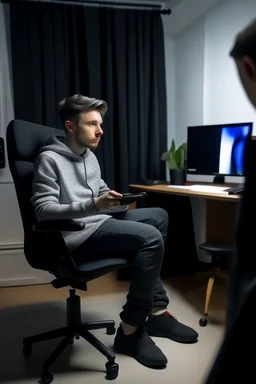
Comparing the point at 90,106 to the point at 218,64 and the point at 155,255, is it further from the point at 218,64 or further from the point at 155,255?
the point at 218,64

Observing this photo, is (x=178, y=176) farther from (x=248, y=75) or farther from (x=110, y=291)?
(x=248, y=75)

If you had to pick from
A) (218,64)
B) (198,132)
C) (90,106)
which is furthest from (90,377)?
(218,64)

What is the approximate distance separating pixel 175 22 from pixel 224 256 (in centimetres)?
190

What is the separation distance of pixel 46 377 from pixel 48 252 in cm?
51

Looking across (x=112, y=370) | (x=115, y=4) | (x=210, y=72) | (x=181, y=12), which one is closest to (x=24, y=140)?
(x=112, y=370)

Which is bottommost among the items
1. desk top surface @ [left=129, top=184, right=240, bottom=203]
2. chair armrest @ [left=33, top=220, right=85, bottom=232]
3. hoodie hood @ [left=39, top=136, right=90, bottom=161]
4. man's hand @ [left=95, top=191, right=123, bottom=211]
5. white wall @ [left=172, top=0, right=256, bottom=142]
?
chair armrest @ [left=33, top=220, right=85, bottom=232]

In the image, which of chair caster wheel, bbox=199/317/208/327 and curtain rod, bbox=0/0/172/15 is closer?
chair caster wheel, bbox=199/317/208/327

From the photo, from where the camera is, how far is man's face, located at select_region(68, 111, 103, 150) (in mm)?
1838

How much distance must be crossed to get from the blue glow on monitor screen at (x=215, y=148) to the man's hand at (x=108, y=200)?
3.32ft

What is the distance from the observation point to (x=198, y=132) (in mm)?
2635

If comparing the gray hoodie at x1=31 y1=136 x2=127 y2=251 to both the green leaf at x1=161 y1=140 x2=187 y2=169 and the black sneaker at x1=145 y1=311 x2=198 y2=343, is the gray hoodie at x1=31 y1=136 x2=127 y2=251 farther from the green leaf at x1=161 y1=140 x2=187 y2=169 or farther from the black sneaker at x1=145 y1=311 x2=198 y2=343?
the green leaf at x1=161 y1=140 x2=187 y2=169

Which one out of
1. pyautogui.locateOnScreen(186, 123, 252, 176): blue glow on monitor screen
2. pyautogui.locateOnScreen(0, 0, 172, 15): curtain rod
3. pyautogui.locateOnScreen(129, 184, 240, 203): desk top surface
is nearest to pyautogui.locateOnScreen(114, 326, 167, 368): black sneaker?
pyautogui.locateOnScreen(129, 184, 240, 203): desk top surface

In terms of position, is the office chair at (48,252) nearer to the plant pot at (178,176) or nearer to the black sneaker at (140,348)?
the black sneaker at (140,348)

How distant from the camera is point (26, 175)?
1709 millimetres
